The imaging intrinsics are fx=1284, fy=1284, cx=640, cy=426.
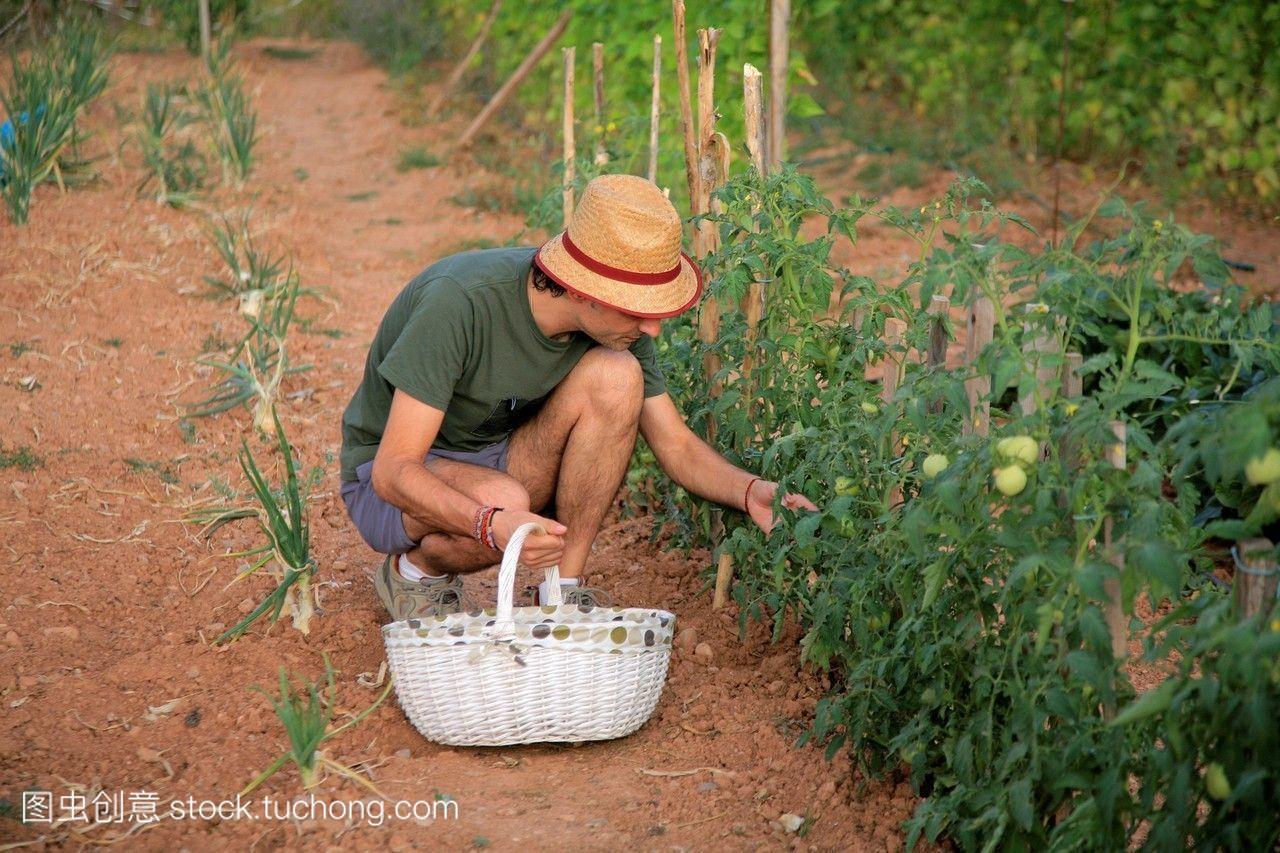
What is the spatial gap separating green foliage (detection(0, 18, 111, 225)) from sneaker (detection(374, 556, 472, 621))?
3.53 m

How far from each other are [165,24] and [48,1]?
218cm

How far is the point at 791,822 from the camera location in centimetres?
242

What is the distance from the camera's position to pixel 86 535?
352 centimetres

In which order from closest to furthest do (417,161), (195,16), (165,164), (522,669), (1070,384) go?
(1070,384) < (522,669) < (165,164) < (417,161) < (195,16)

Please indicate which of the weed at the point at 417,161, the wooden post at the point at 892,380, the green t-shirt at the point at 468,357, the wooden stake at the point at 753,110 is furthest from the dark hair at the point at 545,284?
the weed at the point at 417,161

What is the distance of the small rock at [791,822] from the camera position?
94.8 inches

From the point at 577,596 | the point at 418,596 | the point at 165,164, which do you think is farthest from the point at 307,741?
the point at 165,164

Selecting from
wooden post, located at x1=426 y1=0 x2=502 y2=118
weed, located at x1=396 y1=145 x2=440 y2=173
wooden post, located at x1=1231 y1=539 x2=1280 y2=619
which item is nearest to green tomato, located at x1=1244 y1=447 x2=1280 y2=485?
wooden post, located at x1=1231 y1=539 x2=1280 y2=619

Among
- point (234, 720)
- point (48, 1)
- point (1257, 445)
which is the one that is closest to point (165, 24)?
point (48, 1)

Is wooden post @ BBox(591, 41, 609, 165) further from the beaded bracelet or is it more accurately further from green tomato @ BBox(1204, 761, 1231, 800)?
green tomato @ BBox(1204, 761, 1231, 800)

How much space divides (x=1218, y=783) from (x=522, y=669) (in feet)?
4.17

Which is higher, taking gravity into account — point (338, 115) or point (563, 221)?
point (563, 221)

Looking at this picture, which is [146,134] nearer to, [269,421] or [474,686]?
[269,421]

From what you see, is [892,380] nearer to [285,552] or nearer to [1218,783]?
[1218,783]
